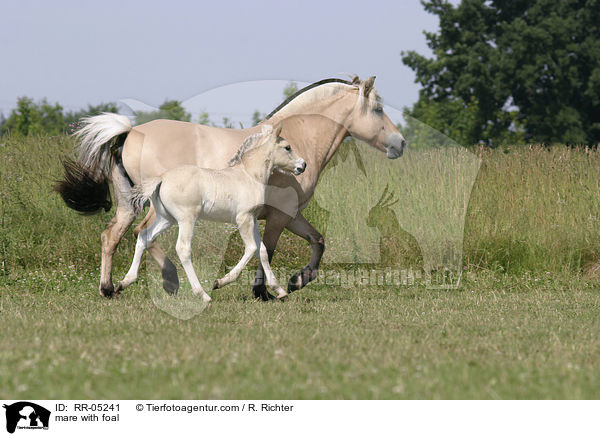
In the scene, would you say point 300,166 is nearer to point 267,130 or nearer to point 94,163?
point 267,130

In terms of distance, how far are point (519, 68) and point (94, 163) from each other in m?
33.5

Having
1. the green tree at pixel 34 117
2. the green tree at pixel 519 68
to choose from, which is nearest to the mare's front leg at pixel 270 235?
the green tree at pixel 519 68

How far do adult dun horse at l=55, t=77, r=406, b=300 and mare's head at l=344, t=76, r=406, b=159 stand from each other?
0.01 m

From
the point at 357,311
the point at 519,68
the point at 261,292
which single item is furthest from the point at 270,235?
the point at 519,68

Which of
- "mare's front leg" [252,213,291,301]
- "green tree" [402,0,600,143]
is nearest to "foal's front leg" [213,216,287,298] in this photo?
"mare's front leg" [252,213,291,301]

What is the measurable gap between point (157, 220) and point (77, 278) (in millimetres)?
3685

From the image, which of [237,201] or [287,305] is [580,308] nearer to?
[287,305]

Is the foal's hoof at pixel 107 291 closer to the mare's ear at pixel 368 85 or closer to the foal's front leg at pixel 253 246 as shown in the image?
the foal's front leg at pixel 253 246

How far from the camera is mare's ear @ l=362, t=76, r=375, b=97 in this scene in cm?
937

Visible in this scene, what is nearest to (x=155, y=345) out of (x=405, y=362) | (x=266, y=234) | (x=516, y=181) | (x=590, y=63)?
(x=405, y=362)

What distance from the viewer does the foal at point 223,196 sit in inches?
311

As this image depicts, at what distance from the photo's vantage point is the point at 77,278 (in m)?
11.4
